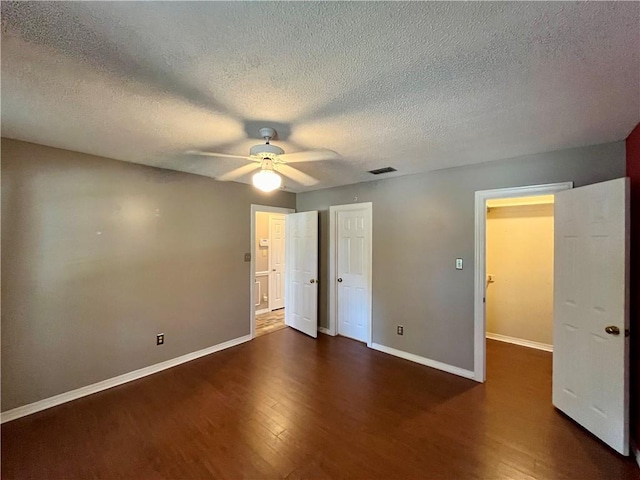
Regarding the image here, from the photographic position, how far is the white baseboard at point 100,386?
236cm

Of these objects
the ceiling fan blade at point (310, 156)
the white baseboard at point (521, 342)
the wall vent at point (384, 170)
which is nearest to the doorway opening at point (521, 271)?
the white baseboard at point (521, 342)

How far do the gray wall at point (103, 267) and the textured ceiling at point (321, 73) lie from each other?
1.58ft

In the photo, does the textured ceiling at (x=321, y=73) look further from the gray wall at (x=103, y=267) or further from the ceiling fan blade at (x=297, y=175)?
the ceiling fan blade at (x=297, y=175)

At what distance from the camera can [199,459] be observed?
1891mm

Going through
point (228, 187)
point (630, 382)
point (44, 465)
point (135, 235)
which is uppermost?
point (228, 187)

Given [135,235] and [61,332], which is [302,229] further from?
[61,332]

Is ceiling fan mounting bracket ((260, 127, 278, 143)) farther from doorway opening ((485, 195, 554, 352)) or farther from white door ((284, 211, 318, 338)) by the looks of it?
doorway opening ((485, 195, 554, 352))

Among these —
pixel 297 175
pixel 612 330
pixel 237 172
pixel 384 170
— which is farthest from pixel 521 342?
pixel 237 172

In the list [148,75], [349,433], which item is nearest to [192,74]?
[148,75]

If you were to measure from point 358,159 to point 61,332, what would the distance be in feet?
11.3

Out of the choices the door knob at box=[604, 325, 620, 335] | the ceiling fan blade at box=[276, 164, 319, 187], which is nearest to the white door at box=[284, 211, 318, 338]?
the ceiling fan blade at box=[276, 164, 319, 187]

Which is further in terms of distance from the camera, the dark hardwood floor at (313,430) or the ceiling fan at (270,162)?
the ceiling fan at (270,162)

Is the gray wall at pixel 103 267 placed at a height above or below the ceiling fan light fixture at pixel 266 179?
below

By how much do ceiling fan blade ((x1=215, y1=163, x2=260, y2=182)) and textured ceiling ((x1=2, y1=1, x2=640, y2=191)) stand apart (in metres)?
0.62
